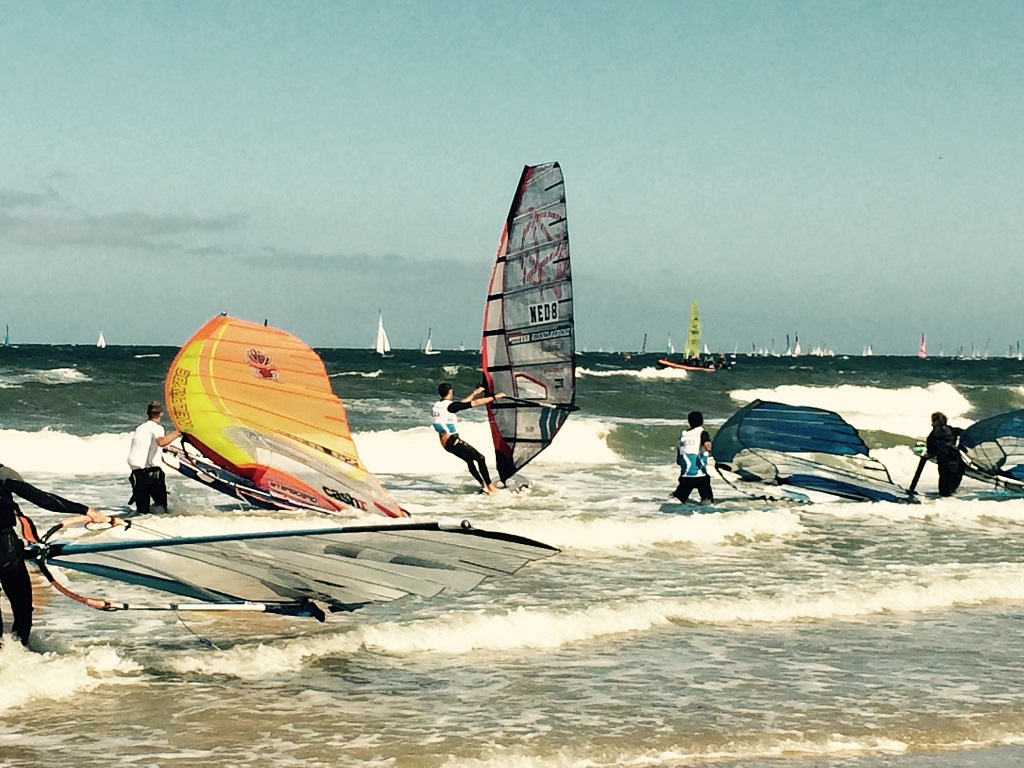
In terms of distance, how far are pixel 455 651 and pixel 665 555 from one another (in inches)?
170

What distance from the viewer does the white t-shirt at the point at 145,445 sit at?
12.3 meters

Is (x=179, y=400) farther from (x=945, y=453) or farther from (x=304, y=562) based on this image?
(x=945, y=453)

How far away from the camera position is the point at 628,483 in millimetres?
17953

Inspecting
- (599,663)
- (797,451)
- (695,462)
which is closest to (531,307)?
(695,462)

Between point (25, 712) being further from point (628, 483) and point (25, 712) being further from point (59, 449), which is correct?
point (59, 449)

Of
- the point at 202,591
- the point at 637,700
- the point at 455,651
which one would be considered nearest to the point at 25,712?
the point at 202,591

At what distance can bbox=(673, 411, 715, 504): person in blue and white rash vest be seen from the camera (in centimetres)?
1348

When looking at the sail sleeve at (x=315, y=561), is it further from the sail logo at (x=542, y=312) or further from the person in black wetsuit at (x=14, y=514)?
the sail logo at (x=542, y=312)

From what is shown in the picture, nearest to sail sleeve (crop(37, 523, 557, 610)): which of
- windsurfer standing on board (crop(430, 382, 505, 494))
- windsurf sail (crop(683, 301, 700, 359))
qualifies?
windsurfer standing on board (crop(430, 382, 505, 494))

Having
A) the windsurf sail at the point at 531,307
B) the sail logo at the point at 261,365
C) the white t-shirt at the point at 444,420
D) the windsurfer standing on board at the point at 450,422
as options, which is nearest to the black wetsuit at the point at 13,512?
the sail logo at the point at 261,365

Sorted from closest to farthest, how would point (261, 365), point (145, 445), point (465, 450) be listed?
point (145, 445), point (261, 365), point (465, 450)

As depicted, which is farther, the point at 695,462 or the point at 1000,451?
the point at 1000,451

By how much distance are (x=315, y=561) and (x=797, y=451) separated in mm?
9923

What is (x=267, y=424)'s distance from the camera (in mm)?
12289
